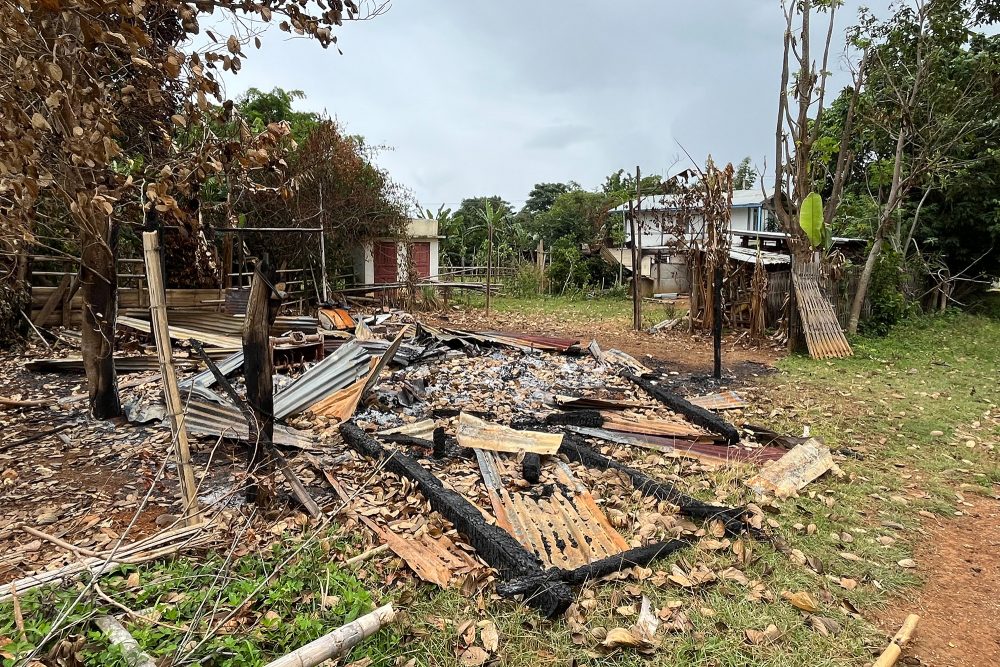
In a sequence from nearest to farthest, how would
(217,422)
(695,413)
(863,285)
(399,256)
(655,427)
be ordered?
(217,422) → (655,427) → (695,413) → (863,285) → (399,256)

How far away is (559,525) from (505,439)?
136 centimetres

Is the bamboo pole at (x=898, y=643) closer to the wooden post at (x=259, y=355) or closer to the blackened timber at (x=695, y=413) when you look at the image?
the blackened timber at (x=695, y=413)

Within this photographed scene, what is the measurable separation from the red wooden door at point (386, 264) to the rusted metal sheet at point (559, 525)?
1498 cm

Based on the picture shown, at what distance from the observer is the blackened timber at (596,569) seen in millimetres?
3035

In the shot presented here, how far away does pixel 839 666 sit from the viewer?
107 inches

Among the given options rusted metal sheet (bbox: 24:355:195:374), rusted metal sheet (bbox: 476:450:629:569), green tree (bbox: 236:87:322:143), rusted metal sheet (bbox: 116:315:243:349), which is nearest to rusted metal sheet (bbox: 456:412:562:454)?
rusted metal sheet (bbox: 476:450:629:569)

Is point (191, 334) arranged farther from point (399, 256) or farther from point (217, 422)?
point (399, 256)

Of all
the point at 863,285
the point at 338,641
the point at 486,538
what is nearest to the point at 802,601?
the point at 486,538

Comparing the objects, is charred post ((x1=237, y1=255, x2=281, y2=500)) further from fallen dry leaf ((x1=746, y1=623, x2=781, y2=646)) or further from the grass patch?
fallen dry leaf ((x1=746, y1=623, x2=781, y2=646))

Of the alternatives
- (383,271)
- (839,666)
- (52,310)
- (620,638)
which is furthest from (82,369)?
(383,271)

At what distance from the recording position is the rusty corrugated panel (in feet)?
18.9

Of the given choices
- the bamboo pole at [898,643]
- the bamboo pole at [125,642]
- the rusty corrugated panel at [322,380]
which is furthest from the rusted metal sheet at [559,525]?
the rusty corrugated panel at [322,380]

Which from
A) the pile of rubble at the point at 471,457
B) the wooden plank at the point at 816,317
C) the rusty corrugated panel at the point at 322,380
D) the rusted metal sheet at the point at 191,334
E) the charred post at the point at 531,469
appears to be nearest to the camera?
the pile of rubble at the point at 471,457

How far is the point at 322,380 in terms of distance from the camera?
6070 millimetres
